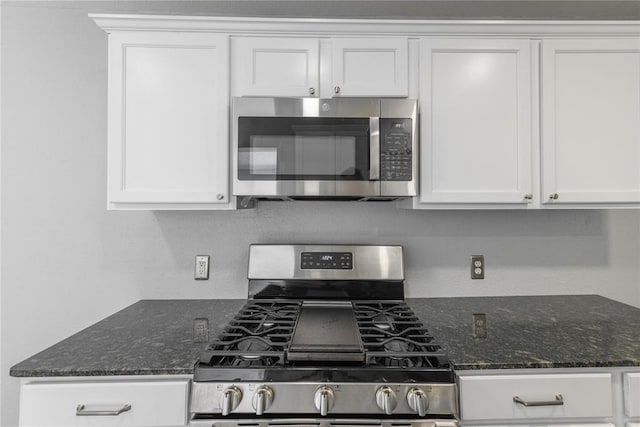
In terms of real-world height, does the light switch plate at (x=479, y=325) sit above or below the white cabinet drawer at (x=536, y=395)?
above

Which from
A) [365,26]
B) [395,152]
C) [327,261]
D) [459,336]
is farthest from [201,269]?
[365,26]

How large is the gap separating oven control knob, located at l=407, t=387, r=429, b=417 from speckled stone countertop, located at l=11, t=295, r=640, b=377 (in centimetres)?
15

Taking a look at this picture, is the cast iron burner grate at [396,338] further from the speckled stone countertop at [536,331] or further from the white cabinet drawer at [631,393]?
the white cabinet drawer at [631,393]

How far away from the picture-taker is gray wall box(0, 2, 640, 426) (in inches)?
66.8

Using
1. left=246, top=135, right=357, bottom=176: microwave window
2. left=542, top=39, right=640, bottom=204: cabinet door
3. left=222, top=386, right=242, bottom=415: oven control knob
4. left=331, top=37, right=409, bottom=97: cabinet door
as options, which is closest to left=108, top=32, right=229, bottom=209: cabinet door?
left=246, top=135, right=357, bottom=176: microwave window

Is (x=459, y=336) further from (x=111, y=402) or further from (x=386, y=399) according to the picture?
(x=111, y=402)

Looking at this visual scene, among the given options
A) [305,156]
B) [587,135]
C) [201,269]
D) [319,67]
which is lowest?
[201,269]

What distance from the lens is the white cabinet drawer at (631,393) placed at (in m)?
1.05

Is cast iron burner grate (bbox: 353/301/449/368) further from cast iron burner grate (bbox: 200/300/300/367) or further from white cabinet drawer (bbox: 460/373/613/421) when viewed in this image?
cast iron burner grate (bbox: 200/300/300/367)

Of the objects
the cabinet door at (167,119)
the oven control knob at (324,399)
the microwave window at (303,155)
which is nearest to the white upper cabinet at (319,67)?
the cabinet door at (167,119)

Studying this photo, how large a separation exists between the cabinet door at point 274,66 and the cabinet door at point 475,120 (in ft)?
1.59


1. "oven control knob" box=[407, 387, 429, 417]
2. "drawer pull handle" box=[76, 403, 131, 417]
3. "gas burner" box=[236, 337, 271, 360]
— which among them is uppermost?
"gas burner" box=[236, 337, 271, 360]

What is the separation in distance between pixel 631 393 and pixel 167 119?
1909mm

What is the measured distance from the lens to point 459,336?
1.24 meters
